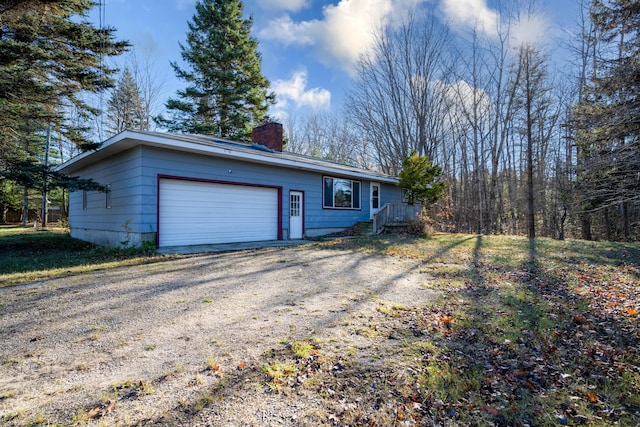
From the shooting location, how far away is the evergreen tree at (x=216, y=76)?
1897cm

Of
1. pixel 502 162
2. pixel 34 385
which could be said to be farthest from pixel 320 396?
pixel 502 162

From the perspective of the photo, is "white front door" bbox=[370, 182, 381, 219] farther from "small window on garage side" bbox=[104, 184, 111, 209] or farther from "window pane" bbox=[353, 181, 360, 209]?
"small window on garage side" bbox=[104, 184, 111, 209]

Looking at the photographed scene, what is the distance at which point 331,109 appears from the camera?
26.0m

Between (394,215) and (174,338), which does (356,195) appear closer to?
(394,215)

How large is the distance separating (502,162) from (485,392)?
72.5 ft

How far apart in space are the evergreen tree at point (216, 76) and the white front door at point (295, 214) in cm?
956

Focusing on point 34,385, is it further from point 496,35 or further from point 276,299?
point 496,35

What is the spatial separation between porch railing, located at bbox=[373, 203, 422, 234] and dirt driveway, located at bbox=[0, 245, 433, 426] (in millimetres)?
6988

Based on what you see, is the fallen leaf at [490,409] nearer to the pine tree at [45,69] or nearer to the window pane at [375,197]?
the pine tree at [45,69]

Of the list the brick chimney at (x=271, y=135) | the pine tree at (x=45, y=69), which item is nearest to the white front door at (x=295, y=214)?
the brick chimney at (x=271, y=135)

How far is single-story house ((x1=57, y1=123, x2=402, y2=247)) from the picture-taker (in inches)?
320

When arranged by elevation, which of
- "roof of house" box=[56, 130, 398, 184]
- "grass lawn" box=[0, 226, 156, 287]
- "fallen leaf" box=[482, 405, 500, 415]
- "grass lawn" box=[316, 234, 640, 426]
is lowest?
"fallen leaf" box=[482, 405, 500, 415]

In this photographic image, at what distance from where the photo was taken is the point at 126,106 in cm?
2212

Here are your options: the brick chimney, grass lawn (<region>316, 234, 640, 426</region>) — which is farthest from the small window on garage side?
grass lawn (<region>316, 234, 640, 426</region>)
